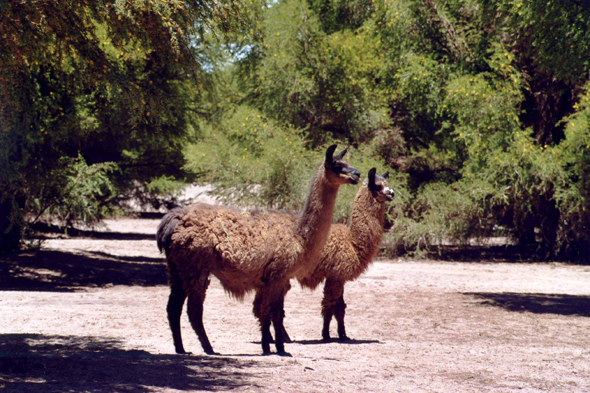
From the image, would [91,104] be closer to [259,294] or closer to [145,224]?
[259,294]

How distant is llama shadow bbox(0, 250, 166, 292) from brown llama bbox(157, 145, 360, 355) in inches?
302

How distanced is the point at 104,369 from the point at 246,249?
227 centimetres

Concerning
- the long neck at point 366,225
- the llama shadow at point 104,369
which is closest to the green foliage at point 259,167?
the long neck at point 366,225

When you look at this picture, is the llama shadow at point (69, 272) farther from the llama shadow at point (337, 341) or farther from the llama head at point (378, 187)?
the llama head at point (378, 187)

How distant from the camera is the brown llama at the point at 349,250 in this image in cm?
1005

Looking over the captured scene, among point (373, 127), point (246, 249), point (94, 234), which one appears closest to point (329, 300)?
point (246, 249)

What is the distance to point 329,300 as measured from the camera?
33.1 ft

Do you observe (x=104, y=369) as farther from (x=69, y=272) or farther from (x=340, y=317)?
(x=69, y=272)

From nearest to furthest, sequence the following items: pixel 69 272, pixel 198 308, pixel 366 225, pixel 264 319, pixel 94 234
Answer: pixel 198 308, pixel 264 319, pixel 366 225, pixel 69 272, pixel 94 234

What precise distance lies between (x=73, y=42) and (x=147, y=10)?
1.43 m

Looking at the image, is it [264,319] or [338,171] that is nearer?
[264,319]

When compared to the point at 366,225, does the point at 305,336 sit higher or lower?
lower

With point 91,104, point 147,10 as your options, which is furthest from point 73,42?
point 91,104

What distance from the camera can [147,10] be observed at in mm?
8242
